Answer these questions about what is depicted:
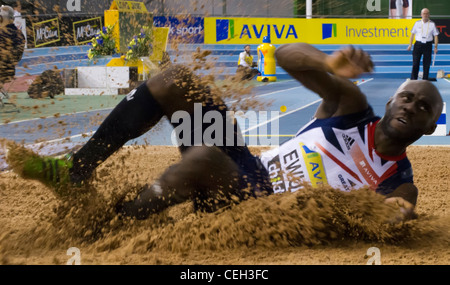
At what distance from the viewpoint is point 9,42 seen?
7.92 metres

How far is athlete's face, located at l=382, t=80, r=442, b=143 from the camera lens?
2.12 metres

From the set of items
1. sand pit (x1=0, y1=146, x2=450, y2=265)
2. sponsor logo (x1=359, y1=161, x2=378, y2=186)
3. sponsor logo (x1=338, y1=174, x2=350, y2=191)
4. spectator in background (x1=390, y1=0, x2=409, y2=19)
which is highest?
spectator in background (x1=390, y1=0, x2=409, y2=19)

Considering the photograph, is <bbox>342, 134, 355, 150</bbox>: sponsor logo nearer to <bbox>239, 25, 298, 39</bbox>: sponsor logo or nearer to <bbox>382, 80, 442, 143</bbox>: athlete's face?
<bbox>382, 80, 442, 143</bbox>: athlete's face

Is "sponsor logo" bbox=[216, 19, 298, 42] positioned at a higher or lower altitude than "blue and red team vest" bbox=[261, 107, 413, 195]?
higher

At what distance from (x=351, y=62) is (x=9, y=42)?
732 centimetres

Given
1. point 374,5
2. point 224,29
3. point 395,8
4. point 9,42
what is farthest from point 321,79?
point 395,8

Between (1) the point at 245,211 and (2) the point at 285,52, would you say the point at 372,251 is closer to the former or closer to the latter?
(1) the point at 245,211

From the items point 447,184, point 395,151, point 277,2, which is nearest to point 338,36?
point 277,2

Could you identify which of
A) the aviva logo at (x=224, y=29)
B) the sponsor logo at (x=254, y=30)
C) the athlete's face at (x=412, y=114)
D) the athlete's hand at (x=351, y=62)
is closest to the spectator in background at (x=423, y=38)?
the sponsor logo at (x=254, y=30)

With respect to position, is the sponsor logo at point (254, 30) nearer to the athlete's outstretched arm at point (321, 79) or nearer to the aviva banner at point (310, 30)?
the aviva banner at point (310, 30)

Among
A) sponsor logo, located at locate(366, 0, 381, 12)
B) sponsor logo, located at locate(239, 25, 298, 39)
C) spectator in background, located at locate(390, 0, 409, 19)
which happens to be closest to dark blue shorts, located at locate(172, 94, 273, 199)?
sponsor logo, located at locate(239, 25, 298, 39)

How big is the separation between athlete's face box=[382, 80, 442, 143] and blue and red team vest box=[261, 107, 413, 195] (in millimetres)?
92

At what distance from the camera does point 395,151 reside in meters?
2.18

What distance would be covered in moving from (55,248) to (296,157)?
3.76ft
